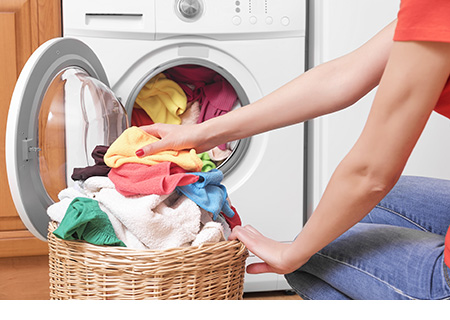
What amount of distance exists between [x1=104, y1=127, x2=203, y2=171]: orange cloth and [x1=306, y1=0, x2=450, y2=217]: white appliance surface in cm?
73

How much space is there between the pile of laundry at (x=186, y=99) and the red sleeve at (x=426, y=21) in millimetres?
1042

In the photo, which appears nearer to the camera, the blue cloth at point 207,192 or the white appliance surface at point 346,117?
the blue cloth at point 207,192

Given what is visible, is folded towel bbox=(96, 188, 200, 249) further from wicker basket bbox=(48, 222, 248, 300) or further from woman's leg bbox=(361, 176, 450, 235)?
woman's leg bbox=(361, 176, 450, 235)

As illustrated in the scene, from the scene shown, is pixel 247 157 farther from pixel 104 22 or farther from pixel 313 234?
pixel 313 234

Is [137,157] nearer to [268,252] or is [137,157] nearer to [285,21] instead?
[268,252]

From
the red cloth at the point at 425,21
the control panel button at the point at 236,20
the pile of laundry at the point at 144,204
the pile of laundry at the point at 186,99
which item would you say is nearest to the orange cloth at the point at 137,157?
the pile of laundry at the point at 144,204

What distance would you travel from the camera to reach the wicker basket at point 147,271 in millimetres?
798

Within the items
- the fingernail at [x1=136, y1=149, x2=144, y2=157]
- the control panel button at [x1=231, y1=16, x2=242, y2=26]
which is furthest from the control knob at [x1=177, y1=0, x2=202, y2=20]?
the fingernail at [x1=136, y1=149, x2=144, y2=157]

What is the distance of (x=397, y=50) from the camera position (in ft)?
1.89

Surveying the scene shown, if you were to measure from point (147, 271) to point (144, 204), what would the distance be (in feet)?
0.39

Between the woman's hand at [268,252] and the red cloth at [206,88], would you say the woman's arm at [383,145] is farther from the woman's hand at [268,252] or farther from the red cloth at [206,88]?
the red cloth at [206,88]

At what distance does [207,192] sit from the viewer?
3.07ft

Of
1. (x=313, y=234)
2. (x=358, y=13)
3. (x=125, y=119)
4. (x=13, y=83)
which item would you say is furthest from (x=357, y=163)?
(x=13, y=83)

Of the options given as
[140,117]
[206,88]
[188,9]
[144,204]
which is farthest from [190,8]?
[144,204]
